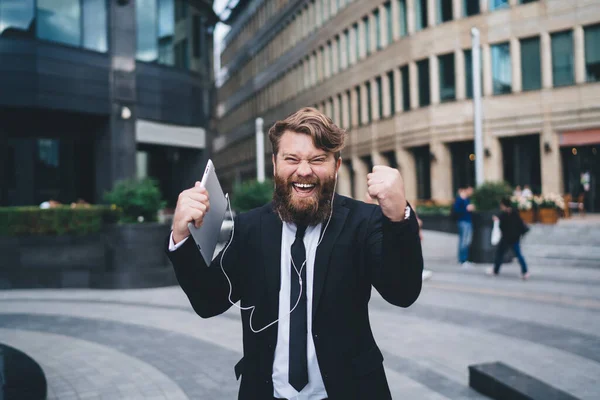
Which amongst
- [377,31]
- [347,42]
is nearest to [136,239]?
[377,31]

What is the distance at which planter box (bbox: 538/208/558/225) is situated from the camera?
69.7ft

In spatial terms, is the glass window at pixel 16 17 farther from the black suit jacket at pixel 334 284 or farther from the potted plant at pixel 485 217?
the black suit jacket at pixel 334 284

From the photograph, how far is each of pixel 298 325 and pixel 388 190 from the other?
626mm

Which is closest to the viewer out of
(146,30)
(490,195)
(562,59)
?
(490,195)

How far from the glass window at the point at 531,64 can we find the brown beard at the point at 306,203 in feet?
96.3

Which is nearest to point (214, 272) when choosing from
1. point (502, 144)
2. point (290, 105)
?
point (502, 144)

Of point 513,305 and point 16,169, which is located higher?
point 16,169

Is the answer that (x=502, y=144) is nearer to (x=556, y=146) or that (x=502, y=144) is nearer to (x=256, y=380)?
(x=556, y=146)

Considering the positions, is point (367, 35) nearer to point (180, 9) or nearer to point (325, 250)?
point (180, 9)

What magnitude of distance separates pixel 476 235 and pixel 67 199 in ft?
48.1

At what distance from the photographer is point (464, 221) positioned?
15.6 meters

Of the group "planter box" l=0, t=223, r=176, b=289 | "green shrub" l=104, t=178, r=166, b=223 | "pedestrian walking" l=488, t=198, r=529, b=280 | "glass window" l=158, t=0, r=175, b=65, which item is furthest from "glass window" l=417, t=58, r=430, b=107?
"planter box" l=0, t=223, r=176, b=289

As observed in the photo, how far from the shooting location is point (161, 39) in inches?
930

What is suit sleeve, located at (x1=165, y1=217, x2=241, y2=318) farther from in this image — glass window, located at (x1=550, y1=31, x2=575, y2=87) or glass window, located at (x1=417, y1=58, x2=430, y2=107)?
glass window, located at (x1=417, y1=58, x2=430, y2=107)
